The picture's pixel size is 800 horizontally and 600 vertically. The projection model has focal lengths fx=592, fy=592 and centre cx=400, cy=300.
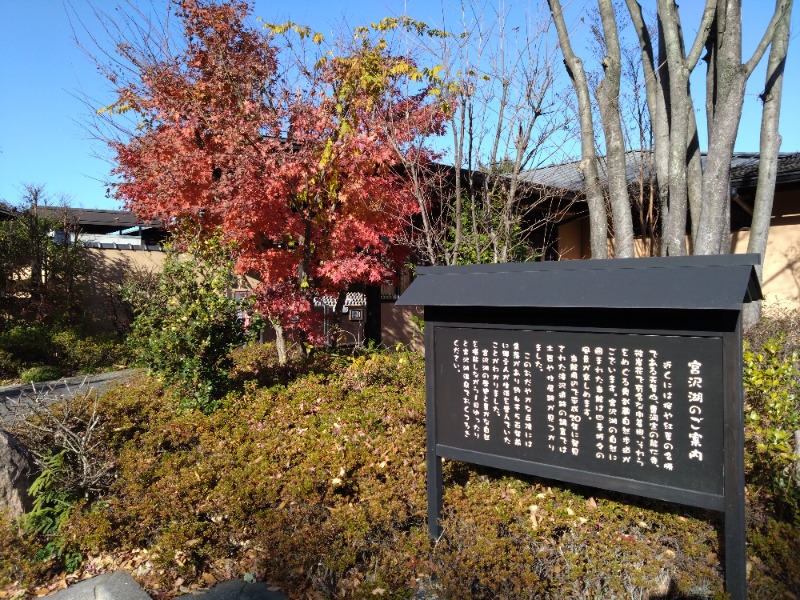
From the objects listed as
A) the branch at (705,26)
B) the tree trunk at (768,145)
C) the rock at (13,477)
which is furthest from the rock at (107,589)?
the tree trunk at (768,145)

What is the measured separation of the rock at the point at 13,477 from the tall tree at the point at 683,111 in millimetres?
6031

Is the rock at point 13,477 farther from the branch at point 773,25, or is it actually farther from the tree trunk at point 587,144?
the branch at point 773,25

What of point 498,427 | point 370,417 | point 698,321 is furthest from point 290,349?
point 698,321

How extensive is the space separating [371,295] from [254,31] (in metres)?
4.73

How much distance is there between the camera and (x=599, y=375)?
3.44m

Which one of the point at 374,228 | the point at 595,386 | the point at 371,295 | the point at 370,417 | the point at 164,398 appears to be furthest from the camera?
the point at 371,295

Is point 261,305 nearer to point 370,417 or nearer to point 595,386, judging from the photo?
point 370,417

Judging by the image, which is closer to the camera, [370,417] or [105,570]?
[105,570]

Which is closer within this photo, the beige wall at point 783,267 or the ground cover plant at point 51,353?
the beige wall at point 783,267

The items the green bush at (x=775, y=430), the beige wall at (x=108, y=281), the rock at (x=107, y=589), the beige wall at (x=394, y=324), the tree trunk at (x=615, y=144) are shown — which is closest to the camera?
the rock at (x=107, y=589)

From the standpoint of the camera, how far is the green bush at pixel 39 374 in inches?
416

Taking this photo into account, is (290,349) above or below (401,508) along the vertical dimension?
above

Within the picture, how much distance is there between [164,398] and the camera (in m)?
6.92

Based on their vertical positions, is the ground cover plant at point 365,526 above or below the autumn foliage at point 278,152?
below
